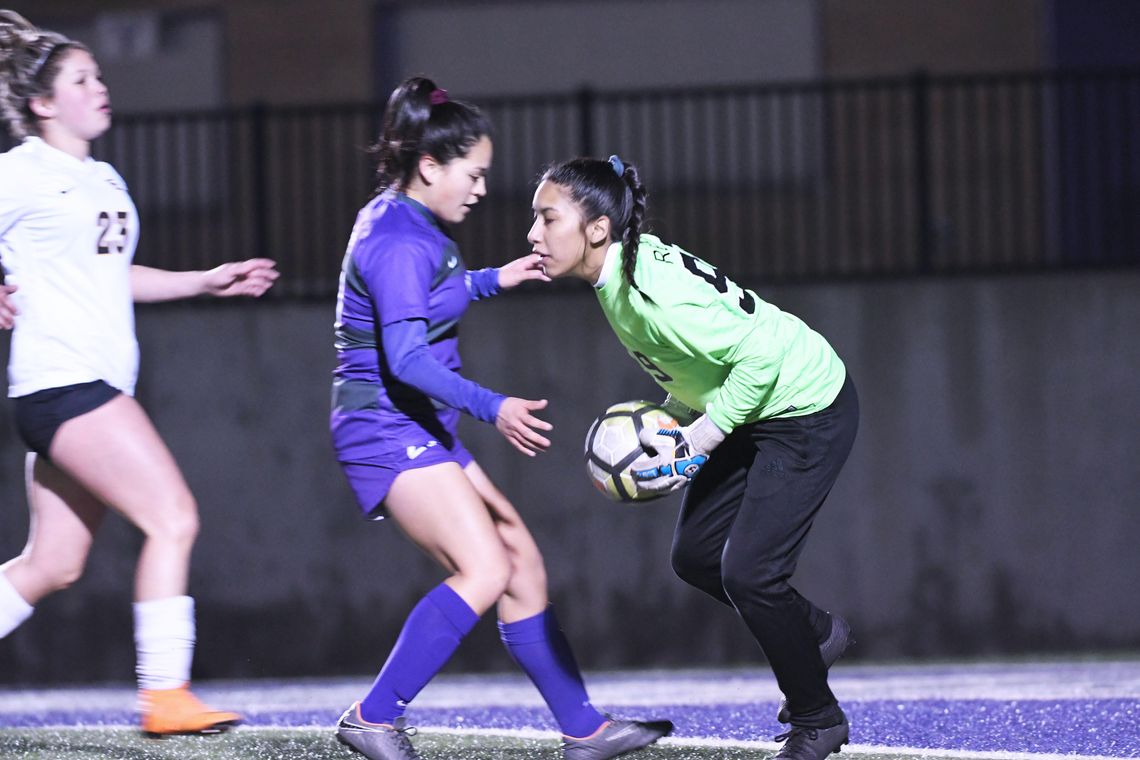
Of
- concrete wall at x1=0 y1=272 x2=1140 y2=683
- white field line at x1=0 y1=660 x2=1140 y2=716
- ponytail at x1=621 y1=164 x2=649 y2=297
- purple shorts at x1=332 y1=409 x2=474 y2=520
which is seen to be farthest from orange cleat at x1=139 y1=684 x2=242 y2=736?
concrete wall at x1=0 y1=272 x2=1140 y2=683

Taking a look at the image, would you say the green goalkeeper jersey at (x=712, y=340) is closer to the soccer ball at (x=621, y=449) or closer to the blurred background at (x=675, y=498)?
the soccer ball at (x=621, y=449)

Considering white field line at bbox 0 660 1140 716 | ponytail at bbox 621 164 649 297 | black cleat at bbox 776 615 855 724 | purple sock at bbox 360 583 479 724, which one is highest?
ponytail at bbox 621 164 649 297

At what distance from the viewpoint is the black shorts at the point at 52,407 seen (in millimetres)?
4715

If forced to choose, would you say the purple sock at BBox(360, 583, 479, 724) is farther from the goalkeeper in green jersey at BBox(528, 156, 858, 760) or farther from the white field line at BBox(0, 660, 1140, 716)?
the white field line at BBox(0, 660, 1140, 716)

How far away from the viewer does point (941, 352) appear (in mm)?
9914

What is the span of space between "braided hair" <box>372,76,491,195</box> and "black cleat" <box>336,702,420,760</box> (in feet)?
5.45

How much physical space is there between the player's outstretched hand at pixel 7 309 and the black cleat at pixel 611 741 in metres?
2.18

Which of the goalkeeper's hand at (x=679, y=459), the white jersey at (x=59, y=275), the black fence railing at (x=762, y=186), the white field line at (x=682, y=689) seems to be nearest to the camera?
the white jersey at (x=59, y=275)

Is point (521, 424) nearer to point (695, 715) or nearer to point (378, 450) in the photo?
point (378, 450)

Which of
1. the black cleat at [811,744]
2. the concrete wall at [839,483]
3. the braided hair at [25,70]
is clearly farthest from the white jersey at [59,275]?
the concrete wall at [839,483]

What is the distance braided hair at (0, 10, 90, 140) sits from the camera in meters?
4.89

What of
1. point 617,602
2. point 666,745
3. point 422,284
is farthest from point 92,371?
point 617,602

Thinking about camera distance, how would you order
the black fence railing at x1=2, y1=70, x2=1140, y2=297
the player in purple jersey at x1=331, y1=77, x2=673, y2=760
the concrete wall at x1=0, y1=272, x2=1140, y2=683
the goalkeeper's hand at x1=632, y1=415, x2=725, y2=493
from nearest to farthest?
the player in purple jersey at x1=331, y1=77, x2=673, y2=760
the goalkeeper's hand at x1=632, y1=415, x2=725, y2=493
the concrete wall at x1=0, y1=272, x2=1140, y2=683
the black fence railing at x1=2, y1=70, x2=1140, y2=297

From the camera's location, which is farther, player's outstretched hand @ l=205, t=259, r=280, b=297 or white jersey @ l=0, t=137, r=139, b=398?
player's outstretched hand @ l=205, t=259, r=280, b=297
